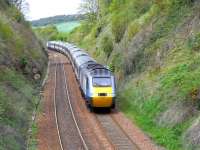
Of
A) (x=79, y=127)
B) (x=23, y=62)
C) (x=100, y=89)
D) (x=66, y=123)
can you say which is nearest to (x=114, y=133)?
(x=79, y=127)

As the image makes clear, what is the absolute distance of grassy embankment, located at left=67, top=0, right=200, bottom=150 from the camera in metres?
24.8

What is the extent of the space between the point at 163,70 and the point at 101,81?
4.31 metres

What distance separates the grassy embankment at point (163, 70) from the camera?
81.4 feet

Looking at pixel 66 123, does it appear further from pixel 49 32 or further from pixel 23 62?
pixel 49 32

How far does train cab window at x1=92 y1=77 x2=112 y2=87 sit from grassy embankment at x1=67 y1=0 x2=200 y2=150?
7.19 ft

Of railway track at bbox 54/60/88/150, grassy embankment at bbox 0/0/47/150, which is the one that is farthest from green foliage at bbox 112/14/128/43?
railway track at bbox 54/60/88/150

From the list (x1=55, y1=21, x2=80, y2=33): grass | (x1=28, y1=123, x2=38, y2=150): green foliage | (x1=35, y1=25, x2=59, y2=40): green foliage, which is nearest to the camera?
(x1=28, y1=123, x2=38, y2=150): green foliage

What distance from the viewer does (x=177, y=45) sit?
1328 inches

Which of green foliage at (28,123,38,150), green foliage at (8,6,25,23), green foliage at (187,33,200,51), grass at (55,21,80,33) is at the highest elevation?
grass at (55,21,80,33)

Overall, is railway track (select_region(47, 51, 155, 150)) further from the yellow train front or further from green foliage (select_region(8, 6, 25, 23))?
green foliage (select_region(8, 6, 25, 23))

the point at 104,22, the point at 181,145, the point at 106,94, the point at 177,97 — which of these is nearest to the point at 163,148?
the point at 181,145

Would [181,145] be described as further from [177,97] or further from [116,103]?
[116,103]

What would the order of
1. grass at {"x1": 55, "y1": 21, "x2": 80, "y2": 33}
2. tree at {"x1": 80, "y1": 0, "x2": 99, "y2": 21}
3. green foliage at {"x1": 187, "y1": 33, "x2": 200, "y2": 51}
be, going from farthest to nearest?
grass at {"x1": 55, "y1": 21, "x2": 80, "y2": 33} < tree at {"x1": 80, "y1": 0, "x2": 99, "y2": 21} < green foliage at {"x1": 187, "y1": 33, "x2": 200, "y2": 51}

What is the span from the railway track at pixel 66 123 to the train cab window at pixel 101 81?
256 centimetres
